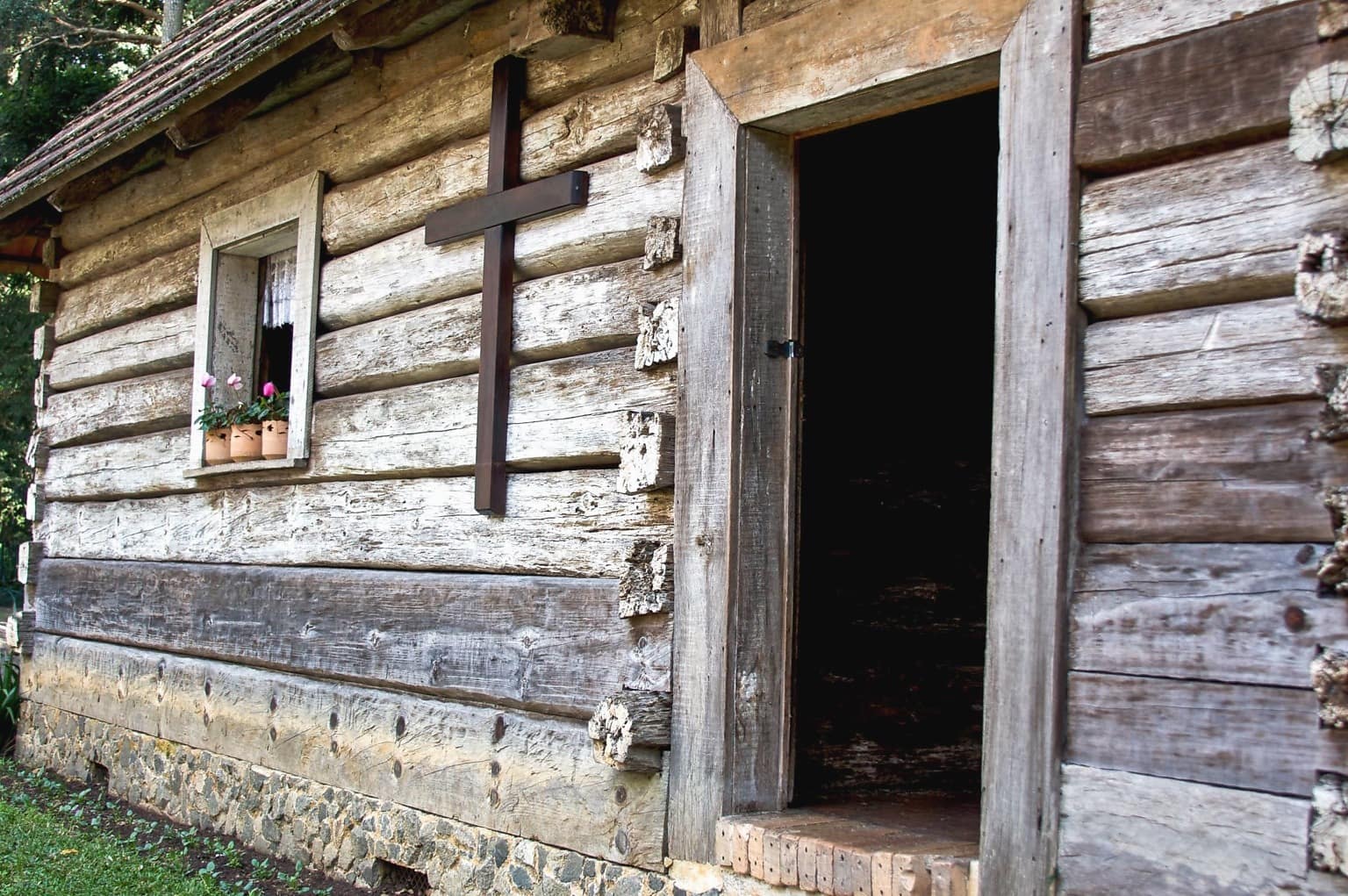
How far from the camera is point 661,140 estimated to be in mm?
4738

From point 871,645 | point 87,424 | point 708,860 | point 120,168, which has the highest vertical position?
point 120,168

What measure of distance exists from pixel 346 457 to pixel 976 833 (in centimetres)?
334

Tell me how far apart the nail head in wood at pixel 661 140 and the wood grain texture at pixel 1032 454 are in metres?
1.36

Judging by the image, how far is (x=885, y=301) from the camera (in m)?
5.87

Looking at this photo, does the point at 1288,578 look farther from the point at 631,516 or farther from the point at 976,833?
the point at 631,516

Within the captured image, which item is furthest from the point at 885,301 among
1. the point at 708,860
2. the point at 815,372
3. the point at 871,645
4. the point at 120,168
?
the point at 120,168

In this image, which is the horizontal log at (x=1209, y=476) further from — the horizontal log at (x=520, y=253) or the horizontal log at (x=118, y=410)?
the horizontal log at (x=118, y=410)

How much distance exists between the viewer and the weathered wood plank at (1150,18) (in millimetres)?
3189

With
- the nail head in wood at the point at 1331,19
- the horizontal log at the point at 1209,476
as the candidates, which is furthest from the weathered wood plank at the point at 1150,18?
the horizontal log at the point at 1209,476

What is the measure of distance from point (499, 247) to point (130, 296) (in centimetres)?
402

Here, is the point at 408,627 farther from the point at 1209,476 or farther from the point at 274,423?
the point at 1209,476

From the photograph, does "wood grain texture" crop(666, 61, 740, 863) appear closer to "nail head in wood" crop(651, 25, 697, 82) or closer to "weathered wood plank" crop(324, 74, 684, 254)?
"nail head in wood" crop(651, 25, 697, 82)

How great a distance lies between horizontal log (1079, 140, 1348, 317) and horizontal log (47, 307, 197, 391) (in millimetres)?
5727

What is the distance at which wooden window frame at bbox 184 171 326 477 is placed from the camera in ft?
22.0
